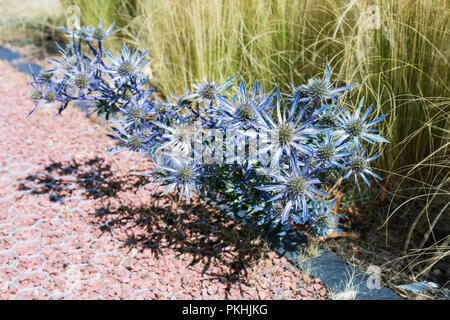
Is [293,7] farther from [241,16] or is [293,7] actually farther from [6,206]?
[6,206]

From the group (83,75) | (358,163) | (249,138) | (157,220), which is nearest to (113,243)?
(157,220)

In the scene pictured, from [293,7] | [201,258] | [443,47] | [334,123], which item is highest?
[293,7]

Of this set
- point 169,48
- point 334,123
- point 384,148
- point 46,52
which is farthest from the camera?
point 46,52

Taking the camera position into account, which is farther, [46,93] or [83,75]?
[46,93]

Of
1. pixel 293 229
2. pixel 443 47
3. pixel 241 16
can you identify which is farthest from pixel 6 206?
pixel 443 47

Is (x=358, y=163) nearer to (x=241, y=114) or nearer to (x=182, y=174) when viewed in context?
(x=241, y=114)

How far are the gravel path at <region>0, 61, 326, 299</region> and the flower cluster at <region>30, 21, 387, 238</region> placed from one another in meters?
0.29

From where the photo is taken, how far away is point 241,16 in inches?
99.6

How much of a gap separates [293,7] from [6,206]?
6.58ft

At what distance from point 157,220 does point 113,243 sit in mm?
258

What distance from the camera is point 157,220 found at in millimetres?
2111

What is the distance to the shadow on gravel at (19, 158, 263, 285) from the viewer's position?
189cm

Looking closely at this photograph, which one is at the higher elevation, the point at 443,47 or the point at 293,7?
the point at 293,7

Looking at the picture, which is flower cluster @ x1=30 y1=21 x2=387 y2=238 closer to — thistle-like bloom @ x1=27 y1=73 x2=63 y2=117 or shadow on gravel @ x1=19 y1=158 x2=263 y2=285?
thistle-like bloom @ x1=27 y1=73 x2=63 y2=117
